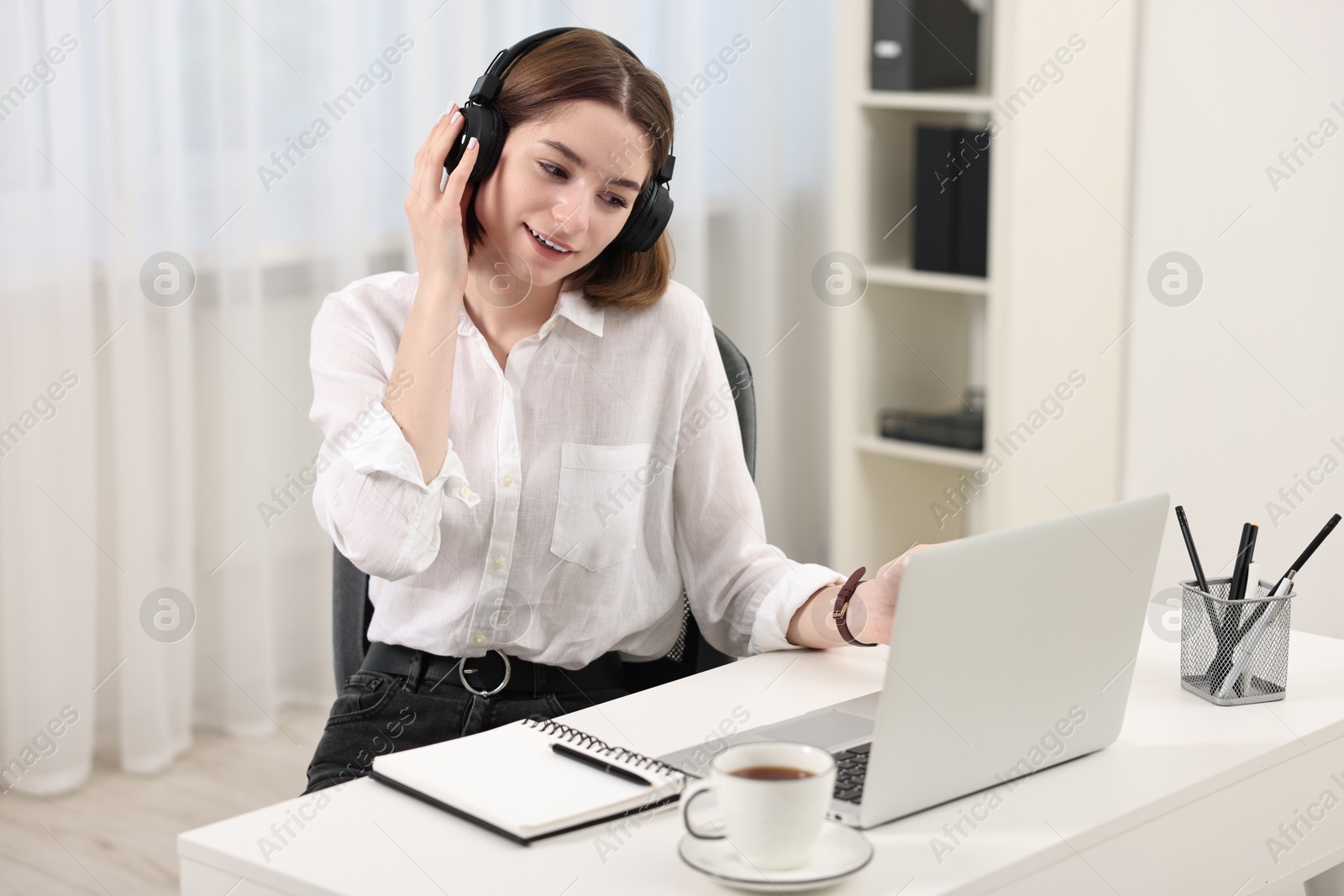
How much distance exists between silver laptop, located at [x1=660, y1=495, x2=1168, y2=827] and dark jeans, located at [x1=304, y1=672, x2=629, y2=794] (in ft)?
1.10

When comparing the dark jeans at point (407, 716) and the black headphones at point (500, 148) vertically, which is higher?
the black headphones at point (500, 148)

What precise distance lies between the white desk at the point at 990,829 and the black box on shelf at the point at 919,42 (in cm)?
192

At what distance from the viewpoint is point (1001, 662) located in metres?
1.01

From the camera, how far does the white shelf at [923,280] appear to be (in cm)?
293

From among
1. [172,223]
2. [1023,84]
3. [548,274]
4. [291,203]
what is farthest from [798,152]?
[548,274]

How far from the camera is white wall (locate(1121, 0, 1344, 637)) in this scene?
2359 mm

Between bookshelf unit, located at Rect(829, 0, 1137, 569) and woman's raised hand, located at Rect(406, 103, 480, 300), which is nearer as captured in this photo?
woman's raised hand, located at Rect(406, 103, 480, 300)

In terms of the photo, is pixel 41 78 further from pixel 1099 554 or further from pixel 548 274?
pixel 1099 554

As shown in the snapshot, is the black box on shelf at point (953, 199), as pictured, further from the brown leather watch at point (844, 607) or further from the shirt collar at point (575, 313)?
the brown leather watch at point (844, 607)

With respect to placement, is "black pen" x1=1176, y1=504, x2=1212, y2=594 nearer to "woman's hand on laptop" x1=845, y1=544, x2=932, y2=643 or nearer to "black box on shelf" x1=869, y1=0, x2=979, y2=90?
"woman's hand on laptop" x1=845, y1=544, x2=932, y2=643

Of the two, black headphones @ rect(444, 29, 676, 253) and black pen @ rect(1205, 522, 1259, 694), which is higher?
black headphones @ rect(444, 29, 676, 253)

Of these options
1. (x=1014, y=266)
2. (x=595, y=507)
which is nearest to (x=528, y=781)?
(x=595, y=507)

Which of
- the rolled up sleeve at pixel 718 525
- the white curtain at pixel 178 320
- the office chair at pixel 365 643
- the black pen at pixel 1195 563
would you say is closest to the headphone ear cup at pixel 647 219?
the rolled up sleeve at pixel 718 525

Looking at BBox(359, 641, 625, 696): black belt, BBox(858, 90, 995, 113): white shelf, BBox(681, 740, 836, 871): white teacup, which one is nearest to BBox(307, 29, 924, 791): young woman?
BBox(359, 641, 625, 696): black belt
